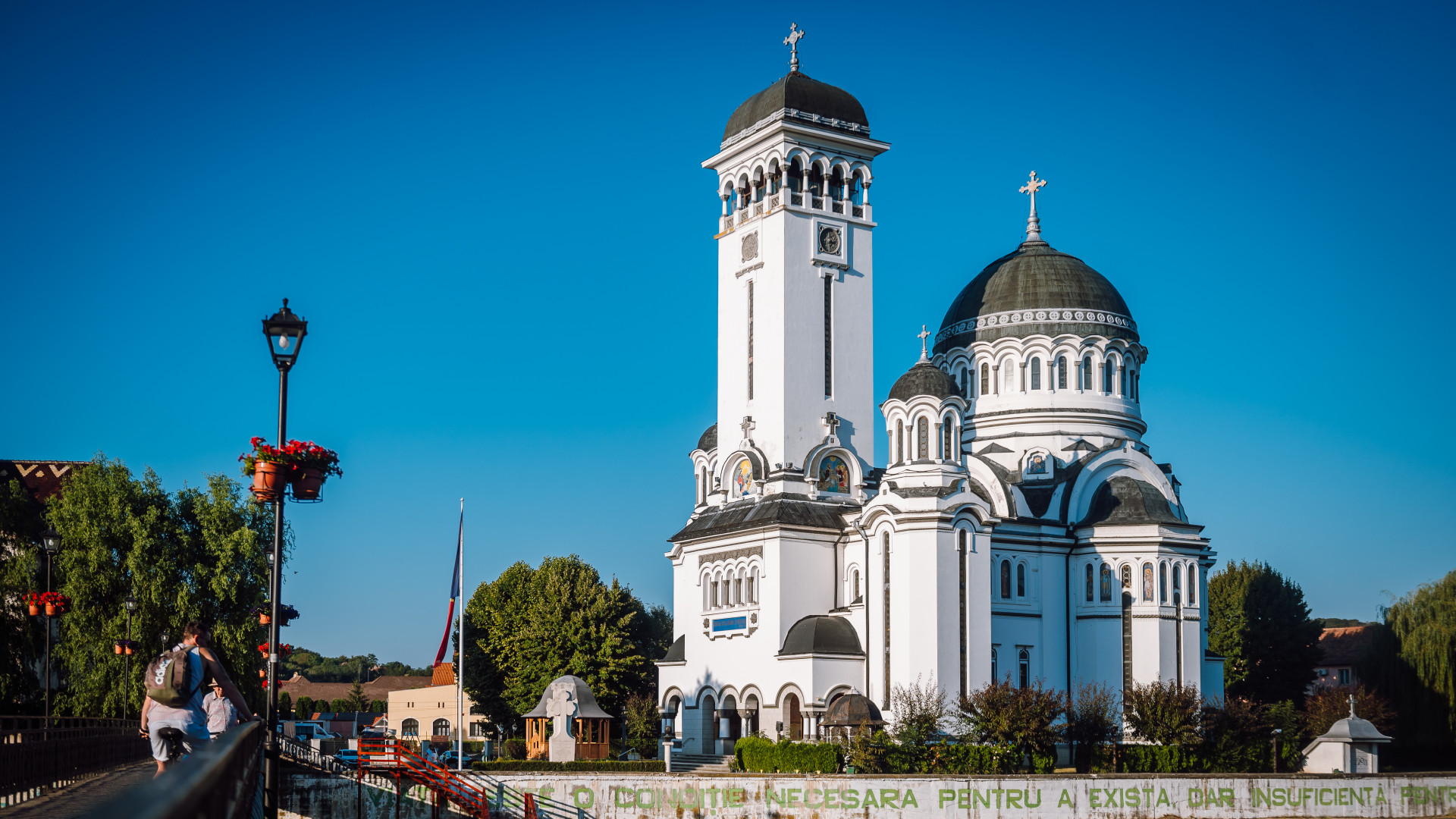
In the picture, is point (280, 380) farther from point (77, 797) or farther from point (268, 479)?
point (77, 797)

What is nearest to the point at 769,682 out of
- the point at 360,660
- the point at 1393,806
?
the point at 1393,806

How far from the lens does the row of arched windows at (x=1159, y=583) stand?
56.1m

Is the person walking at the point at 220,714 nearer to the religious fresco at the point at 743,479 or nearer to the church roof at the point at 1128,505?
the religious fresco at the point at 743,479

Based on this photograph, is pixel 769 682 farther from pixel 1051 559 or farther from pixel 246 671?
pixel 246 671

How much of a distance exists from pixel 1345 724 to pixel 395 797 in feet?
106

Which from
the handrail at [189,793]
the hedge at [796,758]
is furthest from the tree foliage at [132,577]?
the handrail at [189,793]

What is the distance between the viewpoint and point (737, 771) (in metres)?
47.7

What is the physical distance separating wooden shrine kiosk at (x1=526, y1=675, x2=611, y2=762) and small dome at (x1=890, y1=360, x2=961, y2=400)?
1553 centimetres

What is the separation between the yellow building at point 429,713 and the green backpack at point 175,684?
2930 inches

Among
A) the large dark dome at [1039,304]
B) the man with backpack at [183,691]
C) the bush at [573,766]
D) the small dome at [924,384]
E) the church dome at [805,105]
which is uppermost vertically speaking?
the church dome at [805,105]

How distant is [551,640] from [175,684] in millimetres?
56817

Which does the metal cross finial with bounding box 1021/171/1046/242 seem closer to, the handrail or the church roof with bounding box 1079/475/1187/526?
the church roof with bounding box 1079/475/1187/526

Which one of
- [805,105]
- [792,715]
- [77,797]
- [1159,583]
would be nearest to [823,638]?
[792,715]

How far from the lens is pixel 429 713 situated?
295 ft
